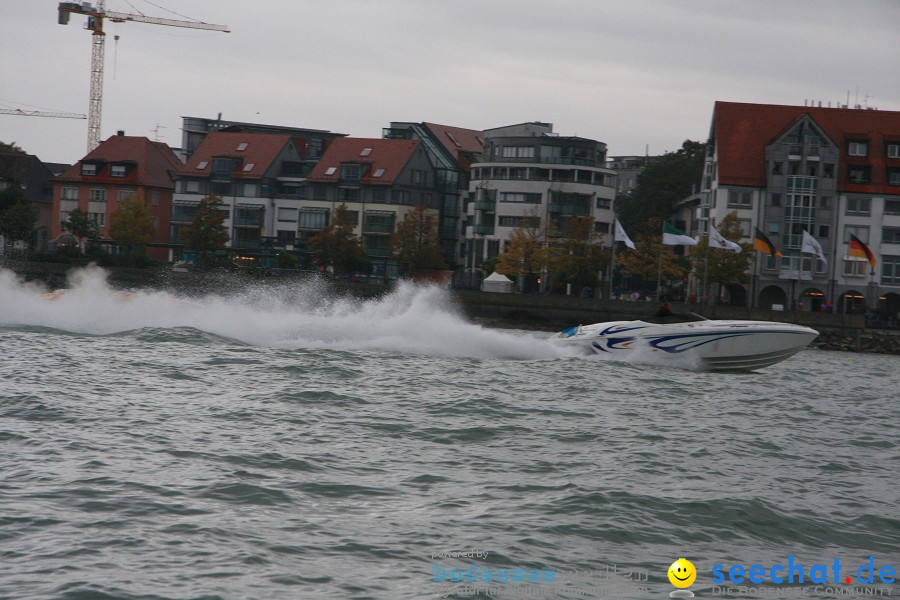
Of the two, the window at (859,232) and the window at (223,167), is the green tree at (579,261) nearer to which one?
the window at (859,232)

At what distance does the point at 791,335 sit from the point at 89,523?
67.4ft

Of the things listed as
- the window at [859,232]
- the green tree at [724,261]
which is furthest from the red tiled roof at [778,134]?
the green tree at [724,261]

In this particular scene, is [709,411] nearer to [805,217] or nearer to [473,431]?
[473,431]

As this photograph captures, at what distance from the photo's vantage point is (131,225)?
3465 inches

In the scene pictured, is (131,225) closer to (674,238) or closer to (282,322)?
(674,238)

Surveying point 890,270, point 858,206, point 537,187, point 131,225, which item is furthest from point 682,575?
point 131,225

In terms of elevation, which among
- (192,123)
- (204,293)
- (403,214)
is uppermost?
(192,123)

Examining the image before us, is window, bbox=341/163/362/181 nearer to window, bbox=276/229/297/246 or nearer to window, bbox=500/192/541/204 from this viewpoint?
window, bbox=276/229/297/246

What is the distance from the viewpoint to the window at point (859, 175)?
74562 mm

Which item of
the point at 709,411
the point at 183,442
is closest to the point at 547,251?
the point at 709,411

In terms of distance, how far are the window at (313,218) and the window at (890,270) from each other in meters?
42.9

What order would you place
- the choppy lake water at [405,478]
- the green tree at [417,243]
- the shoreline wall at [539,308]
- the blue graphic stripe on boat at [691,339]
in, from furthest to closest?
the green tree at [417,243], the shoreline wall at [539,308], the blue graphic stripe on boat at [691,339], the choppy lake water at [405,478]

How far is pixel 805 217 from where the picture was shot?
2940 inches

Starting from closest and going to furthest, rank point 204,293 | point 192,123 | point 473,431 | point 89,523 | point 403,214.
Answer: point 89,523
point 473,431
point 204,293
point 403,214
point 192,123
